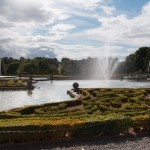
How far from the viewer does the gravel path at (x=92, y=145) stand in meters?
10.1

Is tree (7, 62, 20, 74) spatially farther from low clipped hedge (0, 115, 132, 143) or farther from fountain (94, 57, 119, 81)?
low clipped hedge (0, 115, 132, 143)

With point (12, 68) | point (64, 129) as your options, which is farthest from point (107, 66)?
point (64, 129)

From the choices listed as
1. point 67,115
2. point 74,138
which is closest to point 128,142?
point 74,138

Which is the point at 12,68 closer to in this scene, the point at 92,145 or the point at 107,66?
the point at 107,66

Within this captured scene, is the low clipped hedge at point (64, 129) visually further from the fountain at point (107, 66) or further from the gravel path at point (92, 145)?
the fountain at point (107, 66)

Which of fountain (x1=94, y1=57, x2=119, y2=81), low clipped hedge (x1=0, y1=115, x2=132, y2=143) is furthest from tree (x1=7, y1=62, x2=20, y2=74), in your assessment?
low clipped hedge (x1=0, y1=115, x2=132, y2=143)

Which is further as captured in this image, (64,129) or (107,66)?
(107,66)

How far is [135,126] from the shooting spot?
11.7 m

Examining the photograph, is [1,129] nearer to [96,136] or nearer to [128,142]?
[96,136]

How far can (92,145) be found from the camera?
1034 centimetres

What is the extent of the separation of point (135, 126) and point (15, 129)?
4313 mm

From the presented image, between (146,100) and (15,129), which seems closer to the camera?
(15,129)

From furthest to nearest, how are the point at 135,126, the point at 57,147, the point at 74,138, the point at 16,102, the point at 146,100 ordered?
the point at 16,102 → the point at 146,100 → the point at 135,126 → the point at 74,138 → the point at 57,147

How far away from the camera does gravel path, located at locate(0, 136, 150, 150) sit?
33.1 ft
